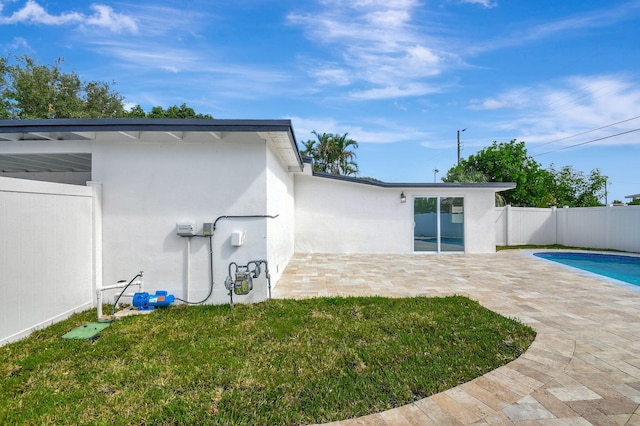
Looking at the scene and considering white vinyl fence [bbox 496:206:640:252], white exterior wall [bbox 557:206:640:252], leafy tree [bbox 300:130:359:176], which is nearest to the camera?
white exterior wall [bbox 557:206:640:252]

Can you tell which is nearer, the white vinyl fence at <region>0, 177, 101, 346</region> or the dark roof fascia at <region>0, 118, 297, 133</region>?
the white vinyl fence at <region>0, 177, 101, 346</region>

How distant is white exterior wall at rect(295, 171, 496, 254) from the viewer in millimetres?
11461

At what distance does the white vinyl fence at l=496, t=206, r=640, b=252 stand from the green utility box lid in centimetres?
1460

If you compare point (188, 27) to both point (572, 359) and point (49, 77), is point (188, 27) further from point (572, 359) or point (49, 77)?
point (49, 77)

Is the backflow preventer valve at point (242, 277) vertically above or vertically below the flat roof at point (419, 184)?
below

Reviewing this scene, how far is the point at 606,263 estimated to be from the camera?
1029cm

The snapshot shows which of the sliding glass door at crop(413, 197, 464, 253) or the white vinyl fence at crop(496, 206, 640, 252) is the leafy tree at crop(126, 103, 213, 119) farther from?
the white vinyl fence at crop(496, 206, 640, 252)

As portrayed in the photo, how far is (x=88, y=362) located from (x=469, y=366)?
3.94 meters

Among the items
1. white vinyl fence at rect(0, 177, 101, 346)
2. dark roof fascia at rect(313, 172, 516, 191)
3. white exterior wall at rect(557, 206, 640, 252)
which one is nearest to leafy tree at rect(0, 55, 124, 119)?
dark roof fascia at rect(313, 172, 516, 191)

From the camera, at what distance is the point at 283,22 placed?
867 centimetres

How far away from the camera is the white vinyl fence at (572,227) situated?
12.0 m

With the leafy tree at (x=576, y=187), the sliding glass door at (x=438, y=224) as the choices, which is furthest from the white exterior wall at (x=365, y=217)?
the leafy tree at (x=576, y=187)

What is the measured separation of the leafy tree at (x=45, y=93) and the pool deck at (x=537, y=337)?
24.1 m

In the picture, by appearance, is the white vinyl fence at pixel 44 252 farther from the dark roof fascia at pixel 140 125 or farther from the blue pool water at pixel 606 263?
the blue pool water at pixel 606 263
